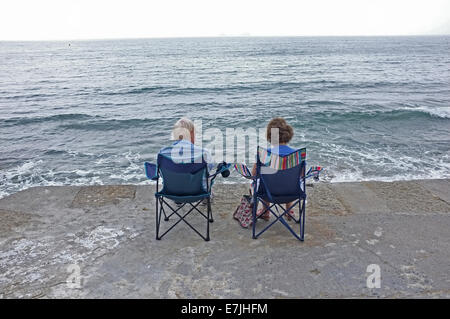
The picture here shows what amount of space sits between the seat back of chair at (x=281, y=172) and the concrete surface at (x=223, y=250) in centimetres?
59

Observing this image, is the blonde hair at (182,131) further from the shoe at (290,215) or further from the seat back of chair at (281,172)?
the shoe at (290,215)

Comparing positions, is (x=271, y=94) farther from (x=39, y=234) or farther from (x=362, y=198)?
(x=39, y=234)

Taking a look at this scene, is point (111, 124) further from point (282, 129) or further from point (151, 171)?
point (282, 129)

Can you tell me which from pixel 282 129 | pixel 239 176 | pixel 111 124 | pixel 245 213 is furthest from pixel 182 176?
pixel 111 124

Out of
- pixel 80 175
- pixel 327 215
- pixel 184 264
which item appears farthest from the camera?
pixel 80 175

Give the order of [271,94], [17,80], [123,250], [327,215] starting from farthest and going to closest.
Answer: [17,80], [271,94], [327,215], [123,250]

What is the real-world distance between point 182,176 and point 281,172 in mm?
1088

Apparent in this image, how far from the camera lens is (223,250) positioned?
3.73 metres

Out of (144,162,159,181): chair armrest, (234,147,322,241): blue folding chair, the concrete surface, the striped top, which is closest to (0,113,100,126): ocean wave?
the concrete surface

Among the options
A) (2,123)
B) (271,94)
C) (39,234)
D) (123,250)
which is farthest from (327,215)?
(271,94)

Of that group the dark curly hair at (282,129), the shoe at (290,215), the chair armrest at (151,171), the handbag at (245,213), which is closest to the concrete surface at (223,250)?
the handbag at (245,213)

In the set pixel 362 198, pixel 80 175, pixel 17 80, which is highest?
pixel 17 80
